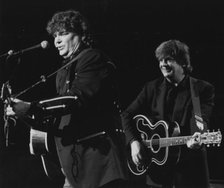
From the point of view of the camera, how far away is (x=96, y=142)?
2473 mm

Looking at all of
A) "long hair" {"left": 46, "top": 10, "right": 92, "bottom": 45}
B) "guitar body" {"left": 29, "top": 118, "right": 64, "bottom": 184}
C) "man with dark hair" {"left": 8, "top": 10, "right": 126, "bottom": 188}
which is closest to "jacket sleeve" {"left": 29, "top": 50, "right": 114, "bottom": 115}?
"man with dark hair" {"left": 8, "top": 10, "right": 126, "bottom": 188}

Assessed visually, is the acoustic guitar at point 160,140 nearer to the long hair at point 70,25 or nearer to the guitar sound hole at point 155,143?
the guitar sound hole at point 155,143

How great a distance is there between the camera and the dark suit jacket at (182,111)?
3008 millimetres

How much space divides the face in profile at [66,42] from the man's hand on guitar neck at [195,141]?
1066 millimetres

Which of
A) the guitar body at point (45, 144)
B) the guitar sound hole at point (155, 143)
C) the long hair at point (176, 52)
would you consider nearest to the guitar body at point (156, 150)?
the guitar sound hole at point (155, 143)

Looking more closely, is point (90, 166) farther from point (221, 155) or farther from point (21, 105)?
point (221, 155)

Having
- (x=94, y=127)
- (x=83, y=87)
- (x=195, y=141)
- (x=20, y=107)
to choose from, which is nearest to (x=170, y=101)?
(x=195, y=141)

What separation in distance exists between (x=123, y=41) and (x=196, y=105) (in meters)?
0.99

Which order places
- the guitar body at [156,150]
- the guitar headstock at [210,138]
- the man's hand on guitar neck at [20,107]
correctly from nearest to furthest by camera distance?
the man's hand on guitar neck at [20,107] < the guitar headstock at [210,138] < the guitar body at [156,150]

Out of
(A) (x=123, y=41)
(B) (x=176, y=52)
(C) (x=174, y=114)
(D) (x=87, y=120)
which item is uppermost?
(A) (x=123, y=41)

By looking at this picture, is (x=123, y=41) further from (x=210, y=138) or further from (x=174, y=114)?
(x=210, y=138)

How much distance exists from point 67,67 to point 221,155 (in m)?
1.56

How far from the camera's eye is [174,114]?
3.13m

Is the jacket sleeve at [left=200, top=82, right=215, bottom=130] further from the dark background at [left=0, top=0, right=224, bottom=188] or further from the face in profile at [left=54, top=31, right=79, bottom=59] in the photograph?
the face in profile at [left=54, top=31, right=79, bottom=59]
